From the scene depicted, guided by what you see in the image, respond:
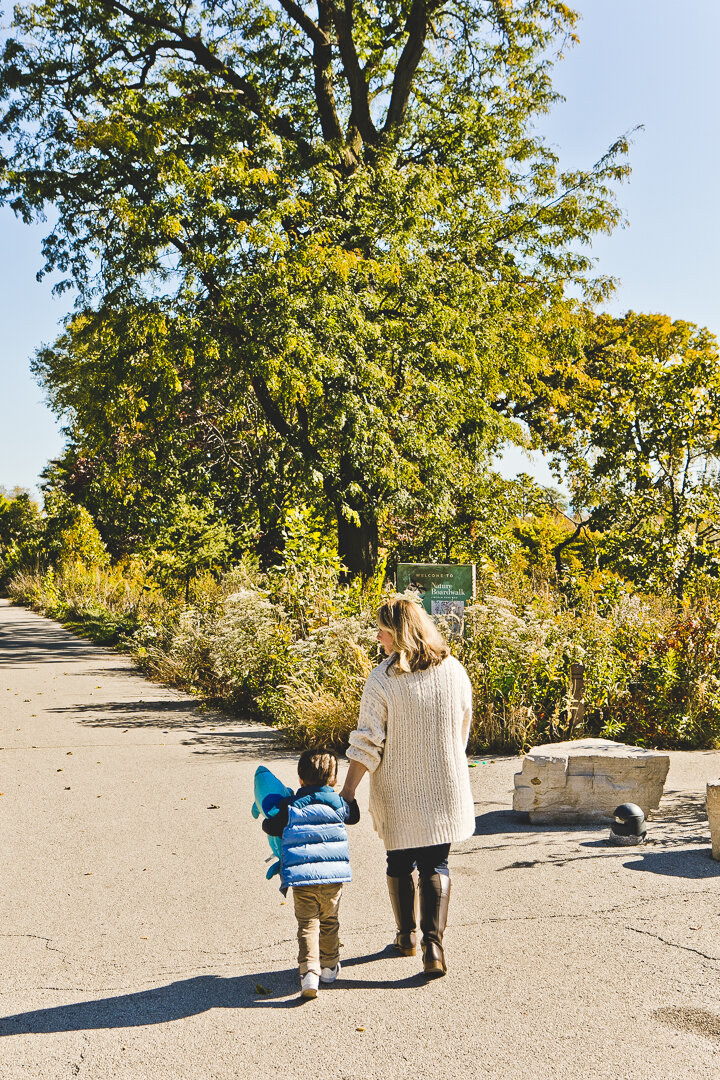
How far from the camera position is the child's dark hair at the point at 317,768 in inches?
166

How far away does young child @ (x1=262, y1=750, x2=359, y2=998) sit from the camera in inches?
163

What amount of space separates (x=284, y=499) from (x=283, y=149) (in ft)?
19.8

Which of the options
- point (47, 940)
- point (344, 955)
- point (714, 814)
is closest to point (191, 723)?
point (47, 940)

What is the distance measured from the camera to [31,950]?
4.70 m

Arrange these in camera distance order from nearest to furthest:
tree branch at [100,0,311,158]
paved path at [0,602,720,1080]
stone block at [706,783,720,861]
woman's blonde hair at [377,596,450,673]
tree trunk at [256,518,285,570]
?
paved path at [0,602,720,1080] < woman's blonde hair at [377,596,450,673] < stone block at [706,783,720,861] < tree branch at [100,0,311,158] < tree trunk at [256,518,285,570]

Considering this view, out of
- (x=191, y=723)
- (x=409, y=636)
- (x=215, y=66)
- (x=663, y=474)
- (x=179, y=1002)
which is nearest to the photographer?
(x=179, y=1002)

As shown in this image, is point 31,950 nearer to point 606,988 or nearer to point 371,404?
point 606,988

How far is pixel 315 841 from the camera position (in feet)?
13.7

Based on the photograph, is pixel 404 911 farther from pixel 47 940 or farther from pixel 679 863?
pixel 679 863

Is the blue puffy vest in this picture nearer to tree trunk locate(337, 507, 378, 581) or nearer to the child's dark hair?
the child's dark hair

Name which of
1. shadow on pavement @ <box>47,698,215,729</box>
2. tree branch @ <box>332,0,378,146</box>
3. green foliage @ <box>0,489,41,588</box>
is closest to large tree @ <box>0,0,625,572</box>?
tree branch @ <box>332,0,378,146</box>

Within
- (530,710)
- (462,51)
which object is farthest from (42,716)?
(462,51)

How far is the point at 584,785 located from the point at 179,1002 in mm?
3645

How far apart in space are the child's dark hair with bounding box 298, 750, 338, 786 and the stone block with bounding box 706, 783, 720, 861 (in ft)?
8.94
